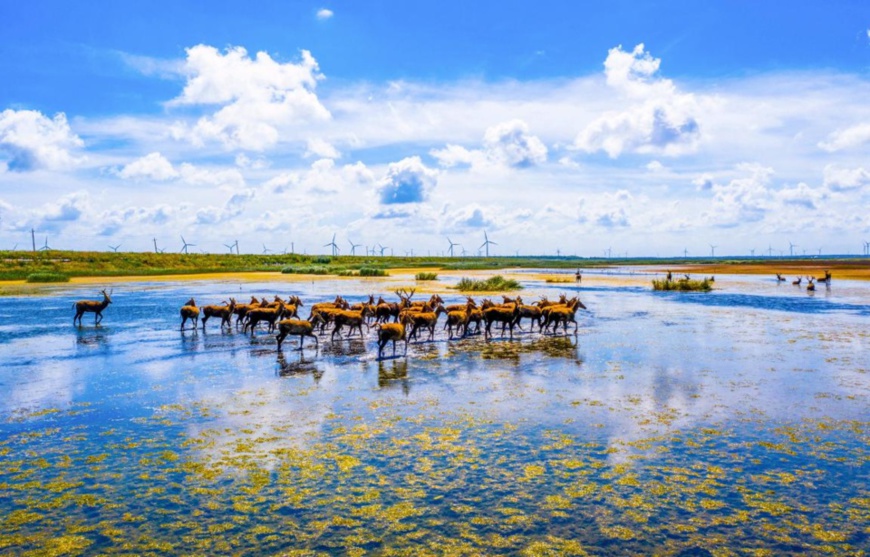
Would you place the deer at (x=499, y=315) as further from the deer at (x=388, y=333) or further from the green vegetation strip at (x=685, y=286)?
the green vegetation strip at (x=685, y=286)

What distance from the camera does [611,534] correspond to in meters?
6.83

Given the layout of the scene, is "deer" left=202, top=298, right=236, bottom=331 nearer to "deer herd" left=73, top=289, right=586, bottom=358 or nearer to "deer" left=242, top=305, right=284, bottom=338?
"deer herd" left=73, top=289, right=586, bottom=358

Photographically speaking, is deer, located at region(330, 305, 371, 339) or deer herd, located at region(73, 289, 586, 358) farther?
deer, located at region(330, 305, 371, 339)

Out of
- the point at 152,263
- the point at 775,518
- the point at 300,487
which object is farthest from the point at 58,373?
the point at 152,263

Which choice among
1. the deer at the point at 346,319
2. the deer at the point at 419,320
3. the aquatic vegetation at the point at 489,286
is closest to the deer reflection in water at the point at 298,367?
the deer at the point at 346,319

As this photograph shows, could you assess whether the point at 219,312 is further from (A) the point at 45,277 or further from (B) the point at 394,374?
(A) the point at 45,277

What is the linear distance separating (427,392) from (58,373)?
1011 centimetres

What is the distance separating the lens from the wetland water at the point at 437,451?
686cm

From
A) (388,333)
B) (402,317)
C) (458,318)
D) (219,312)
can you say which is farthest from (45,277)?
(388,333)

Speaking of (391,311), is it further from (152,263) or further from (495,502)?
(152,263)

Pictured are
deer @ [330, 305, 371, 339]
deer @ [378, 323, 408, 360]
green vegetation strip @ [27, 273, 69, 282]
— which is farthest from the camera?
green vegetation strip @ [27, 273, 69, 282]

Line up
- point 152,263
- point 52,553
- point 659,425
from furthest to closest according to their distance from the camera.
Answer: point 152,263 < point 659,425 < point 52,553

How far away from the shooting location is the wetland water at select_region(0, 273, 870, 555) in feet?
22.5

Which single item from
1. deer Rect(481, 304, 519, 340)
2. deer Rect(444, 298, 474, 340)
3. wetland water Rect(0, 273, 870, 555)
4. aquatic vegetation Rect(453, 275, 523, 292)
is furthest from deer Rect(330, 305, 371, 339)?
aquatic vegetation Rect(453, 275, 523, 292)
